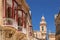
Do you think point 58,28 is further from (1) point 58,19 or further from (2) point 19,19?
(2) point 19,19

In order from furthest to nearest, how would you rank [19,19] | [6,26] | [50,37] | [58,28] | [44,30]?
[44,30], [50,37], [58,28], [19,19], [6,26]

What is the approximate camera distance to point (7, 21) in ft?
65.2

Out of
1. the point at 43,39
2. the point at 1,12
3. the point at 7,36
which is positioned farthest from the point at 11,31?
the point at 43,39

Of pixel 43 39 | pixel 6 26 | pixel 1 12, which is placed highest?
pixel 1 12

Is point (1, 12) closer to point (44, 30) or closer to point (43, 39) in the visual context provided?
point (43, 39)

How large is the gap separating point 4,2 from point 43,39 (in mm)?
43414

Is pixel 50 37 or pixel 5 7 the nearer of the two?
pixel 5 7

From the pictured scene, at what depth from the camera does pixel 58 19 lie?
35.4 meters

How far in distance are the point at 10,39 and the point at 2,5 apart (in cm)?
319

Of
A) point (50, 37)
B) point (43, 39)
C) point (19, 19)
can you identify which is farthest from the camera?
point (43, 39)

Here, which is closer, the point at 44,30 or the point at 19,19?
the point at 19,19

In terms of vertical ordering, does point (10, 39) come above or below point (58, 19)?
below

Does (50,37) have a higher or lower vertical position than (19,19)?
lower

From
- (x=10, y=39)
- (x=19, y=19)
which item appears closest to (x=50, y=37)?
(x=19, y=19)
